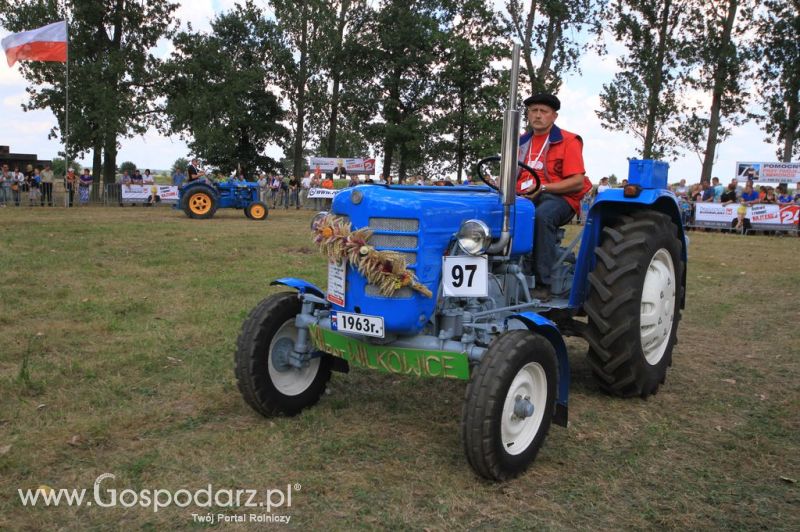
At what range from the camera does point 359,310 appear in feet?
12.0

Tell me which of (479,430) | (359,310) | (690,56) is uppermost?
(690,56)

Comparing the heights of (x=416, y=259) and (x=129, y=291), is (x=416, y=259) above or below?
above

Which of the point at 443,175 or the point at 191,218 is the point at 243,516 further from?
the point at 443,175

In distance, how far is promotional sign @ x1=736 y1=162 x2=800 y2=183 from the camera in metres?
26.5

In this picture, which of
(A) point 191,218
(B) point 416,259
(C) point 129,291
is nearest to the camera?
(B) point 416,259

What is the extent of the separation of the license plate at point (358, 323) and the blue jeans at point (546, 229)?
1549 millimetres

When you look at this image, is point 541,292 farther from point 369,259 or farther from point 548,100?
point 369,259

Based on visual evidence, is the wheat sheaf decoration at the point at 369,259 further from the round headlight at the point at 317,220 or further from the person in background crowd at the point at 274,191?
the person in background crowd at the point at 274,191

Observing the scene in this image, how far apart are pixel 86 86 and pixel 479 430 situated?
2831cm

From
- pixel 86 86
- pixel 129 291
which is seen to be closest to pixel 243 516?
pixel 129 291

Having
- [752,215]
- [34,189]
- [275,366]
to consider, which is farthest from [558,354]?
[34,189]

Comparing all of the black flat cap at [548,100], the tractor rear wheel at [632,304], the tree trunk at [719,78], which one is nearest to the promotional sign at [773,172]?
the tree trunk at [719,78]

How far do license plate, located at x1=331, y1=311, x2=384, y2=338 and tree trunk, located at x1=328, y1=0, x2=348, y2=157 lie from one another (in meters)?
33.2

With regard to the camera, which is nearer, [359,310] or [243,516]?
[243,516]
